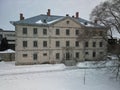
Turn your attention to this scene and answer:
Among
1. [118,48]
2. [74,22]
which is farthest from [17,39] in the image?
[118,48]

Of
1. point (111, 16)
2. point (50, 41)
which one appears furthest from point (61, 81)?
point (50, 41)

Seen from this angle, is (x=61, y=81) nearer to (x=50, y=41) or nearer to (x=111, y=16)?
(x=111, y=16)

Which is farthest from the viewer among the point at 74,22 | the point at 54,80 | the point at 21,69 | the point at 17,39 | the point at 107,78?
the point at 74,22

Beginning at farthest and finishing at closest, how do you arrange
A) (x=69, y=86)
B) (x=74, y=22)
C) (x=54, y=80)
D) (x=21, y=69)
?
(x=74, y=22) → (x=21, y=69) → (x=54, y=80) → (x=69, y=86)

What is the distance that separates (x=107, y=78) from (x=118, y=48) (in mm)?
5433

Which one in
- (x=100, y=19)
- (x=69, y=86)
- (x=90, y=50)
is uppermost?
(x=100, y=19)

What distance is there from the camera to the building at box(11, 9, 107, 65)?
117 ft

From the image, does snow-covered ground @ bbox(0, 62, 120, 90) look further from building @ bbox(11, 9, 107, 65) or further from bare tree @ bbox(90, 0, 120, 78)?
building @ bbox(11, 9, 107, 65)

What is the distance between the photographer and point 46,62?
123 feet

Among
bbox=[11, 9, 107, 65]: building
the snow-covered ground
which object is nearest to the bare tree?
the snow-covered ground

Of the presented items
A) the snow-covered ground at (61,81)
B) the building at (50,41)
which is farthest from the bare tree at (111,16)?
the building at (50,41)

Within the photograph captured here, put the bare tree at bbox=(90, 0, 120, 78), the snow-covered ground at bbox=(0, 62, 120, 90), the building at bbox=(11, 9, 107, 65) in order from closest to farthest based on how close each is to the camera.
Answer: the snow-covered ground at bbox=(0, 62, 120, 90), the bare tree at bbox=(90, 0, 120, 78), the building at bbox=(11, 9, 107, 65)

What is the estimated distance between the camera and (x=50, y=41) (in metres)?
37.8

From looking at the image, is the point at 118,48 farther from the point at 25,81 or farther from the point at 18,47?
the point at 18,47
